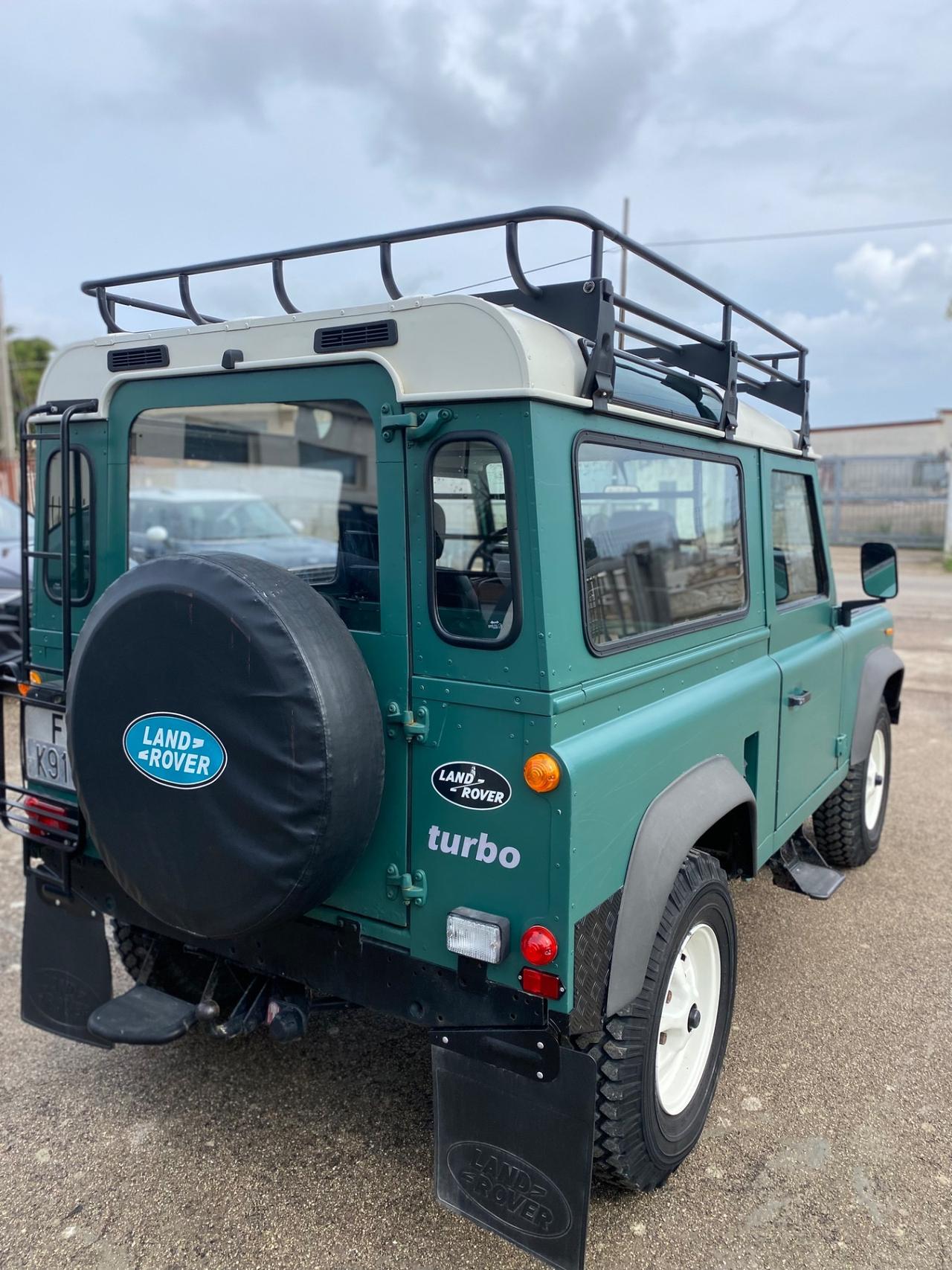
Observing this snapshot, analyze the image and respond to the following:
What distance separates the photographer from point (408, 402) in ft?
7.42

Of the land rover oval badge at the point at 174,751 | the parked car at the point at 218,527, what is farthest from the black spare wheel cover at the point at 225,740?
the parked car at the point at 218,527

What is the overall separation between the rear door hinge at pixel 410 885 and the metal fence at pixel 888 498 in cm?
2233

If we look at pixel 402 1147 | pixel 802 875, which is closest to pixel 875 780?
pixel 802 875

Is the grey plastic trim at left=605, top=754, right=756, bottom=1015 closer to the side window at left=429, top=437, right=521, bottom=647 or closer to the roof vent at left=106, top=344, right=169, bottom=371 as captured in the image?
the side window at left=429, top=437, right=521, bottom=647

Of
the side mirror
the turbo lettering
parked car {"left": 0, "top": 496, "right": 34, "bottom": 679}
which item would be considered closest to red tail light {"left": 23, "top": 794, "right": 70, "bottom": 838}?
the turbo lettering

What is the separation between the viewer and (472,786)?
2.26 meters

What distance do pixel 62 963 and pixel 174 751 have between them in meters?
1.31

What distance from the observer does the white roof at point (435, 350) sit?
2129mm

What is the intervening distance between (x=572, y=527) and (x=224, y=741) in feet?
3.07

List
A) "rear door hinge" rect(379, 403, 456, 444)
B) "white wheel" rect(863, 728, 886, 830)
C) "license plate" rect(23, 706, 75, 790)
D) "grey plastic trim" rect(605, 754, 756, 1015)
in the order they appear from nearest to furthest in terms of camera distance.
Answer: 1. "rear door hinge" rect(379, 403, 456, 444)
2. "grey plastic trim" rect(605, 754, 756, 1015)
3. "license plate" rect(23, 706, 75, 790)
4. "white wheel" rect(863, 728, 886, 830)

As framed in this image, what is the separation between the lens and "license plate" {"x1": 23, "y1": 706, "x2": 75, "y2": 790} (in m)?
2.94

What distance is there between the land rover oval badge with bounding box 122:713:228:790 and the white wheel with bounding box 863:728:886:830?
3534 mm

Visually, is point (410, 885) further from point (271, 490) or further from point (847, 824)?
point (271, 490)

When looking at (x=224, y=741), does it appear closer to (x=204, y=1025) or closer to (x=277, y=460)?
(x=204, y=1025)
